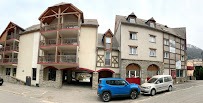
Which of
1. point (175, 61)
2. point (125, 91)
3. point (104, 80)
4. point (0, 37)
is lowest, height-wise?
point (125, 91)

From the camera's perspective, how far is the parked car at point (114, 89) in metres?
11.0

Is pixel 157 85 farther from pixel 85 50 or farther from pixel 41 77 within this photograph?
pixel 41 77

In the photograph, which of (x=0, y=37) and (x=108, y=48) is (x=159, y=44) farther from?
(x=0, y=37)

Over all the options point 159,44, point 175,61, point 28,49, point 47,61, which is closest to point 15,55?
point 28,49

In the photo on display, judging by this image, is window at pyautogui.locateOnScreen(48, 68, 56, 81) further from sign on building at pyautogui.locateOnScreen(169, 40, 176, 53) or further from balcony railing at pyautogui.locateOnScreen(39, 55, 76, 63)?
sign on building at pyautogui.locateOnScreen(169, 40, 176, 53)

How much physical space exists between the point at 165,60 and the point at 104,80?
602 inches

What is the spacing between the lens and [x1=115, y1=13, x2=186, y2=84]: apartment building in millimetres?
18609

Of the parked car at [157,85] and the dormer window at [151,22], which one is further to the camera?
the dormer window at [151,22]

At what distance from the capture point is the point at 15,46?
75.7 feet

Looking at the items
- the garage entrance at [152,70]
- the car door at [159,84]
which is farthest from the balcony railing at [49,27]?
the garage entrance at [152,70]

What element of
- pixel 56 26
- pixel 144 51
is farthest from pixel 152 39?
pixel 56 26

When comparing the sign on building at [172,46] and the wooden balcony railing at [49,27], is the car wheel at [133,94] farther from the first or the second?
the sign on building at [172,46]

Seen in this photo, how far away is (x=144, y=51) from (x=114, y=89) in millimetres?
10740

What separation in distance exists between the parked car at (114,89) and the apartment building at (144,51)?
5.96 meters
